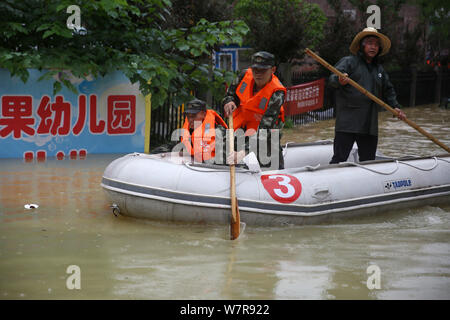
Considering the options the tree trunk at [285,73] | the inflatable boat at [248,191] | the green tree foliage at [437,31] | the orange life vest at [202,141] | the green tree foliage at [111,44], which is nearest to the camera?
the inflatable boat at [248,191]

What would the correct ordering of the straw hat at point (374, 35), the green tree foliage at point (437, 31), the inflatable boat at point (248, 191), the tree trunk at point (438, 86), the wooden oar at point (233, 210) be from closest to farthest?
the wooden oar at point (233, 210), the inflatable boat at point (248, 191), the straw hat at point (374, 35), the green tree foliage at point (437, 31), the tree trunk at point (438, 86)

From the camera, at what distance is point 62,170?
1027 cm

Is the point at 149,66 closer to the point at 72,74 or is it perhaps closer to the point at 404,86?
the point at 72,74

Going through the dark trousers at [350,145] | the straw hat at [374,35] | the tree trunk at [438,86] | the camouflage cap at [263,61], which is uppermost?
the straw hat at [374,35]

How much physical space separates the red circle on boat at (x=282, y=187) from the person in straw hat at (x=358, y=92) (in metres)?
1.34

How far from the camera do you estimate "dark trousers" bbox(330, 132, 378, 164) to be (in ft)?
27.7

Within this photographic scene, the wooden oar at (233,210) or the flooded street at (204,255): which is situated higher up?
the wooden oar at (233,210)

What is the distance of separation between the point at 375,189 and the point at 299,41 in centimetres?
1049

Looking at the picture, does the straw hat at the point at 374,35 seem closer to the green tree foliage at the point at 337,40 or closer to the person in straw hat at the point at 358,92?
the person in straw hat at the point at 358,92

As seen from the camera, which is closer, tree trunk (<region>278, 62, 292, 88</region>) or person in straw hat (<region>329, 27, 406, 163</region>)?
person in straw hat (<region>329, 27, 406, 163</region>)

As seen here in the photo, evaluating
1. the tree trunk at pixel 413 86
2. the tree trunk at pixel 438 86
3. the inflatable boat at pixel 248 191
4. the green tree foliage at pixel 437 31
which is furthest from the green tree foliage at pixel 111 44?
the tree trunk at pixel 438 86

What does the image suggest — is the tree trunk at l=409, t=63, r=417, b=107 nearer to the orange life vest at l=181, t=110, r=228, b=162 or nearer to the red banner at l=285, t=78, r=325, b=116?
the red banner at l=285, t=78, r=325, b=116

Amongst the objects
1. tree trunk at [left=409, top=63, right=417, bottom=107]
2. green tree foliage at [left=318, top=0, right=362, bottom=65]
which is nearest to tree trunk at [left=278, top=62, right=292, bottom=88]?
green tree foliage at [left=318, top=0, right=362, bottom=65]

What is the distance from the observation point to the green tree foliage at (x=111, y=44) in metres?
10.5
